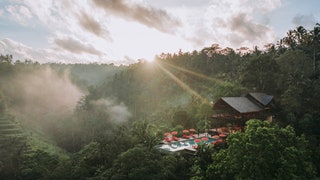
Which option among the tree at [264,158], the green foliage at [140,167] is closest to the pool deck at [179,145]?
the green foliage at [140,167]

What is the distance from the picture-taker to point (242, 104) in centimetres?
3056

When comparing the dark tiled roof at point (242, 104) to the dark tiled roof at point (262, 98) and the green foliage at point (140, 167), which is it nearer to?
the dark tiled roof at point (262, 98)

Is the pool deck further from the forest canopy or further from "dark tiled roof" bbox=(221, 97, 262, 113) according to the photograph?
"dark tiled roof" bbox=(221, 97, 262, 113)

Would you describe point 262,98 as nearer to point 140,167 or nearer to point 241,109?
point 241,109

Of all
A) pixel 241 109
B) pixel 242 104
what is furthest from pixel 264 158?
pixel 242 104

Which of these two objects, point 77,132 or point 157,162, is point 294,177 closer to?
point 157,162

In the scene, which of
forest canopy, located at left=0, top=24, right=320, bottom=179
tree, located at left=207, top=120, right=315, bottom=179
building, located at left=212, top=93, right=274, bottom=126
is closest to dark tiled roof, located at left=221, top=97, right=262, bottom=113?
building, located at left=212, top=93, right=274, bottom=126

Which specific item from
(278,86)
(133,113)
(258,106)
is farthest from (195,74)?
(258,106)

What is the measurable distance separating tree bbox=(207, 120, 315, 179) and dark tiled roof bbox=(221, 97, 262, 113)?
387 inches

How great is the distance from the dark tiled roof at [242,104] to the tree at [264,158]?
9823mm

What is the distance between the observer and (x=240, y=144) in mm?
18172

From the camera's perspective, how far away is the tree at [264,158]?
17031mm

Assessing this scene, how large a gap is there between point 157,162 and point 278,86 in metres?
26.8

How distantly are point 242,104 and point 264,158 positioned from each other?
13857mm
